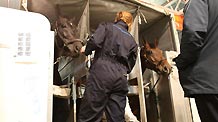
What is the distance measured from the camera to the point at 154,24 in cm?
438

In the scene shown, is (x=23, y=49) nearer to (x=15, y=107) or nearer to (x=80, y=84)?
(x=15, y=107)

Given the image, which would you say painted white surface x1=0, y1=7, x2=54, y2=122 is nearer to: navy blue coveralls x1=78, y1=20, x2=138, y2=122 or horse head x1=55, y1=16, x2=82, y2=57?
navy blue coveralls x1=78, y1=20, x2=138, y2=122

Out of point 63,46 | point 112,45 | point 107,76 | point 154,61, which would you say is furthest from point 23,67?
point 154,61

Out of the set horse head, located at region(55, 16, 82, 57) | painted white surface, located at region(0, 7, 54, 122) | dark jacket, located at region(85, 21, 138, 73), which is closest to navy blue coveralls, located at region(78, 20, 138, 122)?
dark jacket, located at region(85, 21, 138, 73)

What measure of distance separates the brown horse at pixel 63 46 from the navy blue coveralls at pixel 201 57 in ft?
4.16

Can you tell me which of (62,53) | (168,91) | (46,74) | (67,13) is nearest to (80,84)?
(62,53)

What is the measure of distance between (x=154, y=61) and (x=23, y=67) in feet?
8.02

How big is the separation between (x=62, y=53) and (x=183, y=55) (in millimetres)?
1506

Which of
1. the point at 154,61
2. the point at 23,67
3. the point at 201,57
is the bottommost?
the point at 23,67

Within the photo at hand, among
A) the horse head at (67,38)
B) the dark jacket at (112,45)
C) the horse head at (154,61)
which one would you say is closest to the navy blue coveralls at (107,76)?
the dark jacket at (112,45)

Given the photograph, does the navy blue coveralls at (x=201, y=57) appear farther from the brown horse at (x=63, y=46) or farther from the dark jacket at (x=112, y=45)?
the brown horse at (x=63, y=46)

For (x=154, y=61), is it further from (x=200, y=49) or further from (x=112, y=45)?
(x=200, y=49)

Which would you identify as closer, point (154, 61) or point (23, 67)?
point (23, 67)

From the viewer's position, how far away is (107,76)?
2.79 m
